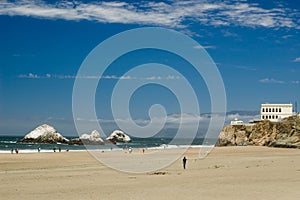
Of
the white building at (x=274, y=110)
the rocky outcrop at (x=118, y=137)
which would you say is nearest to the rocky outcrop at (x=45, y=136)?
the rocky outcrop at (x=118, y=137)

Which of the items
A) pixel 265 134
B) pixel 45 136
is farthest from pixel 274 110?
pixel 45 136

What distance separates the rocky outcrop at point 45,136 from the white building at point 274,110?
58778 mm

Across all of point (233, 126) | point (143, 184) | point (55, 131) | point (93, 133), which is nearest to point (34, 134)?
point (55, 131)

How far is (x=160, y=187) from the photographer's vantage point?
Answer: 21.3 meters

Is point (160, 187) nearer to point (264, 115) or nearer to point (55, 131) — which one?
point (264, 115)

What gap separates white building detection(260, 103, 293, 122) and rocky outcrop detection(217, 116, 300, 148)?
17.0m

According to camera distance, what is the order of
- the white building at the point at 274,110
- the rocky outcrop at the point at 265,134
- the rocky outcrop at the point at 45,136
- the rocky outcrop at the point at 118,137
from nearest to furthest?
the rocky outcrop at the point at 265,134
the white building at the point at 274,110
the rocky outcrop at the point at 45,136
the rocky outcrop at the point at 118,137

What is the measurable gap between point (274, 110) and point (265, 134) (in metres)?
24.8

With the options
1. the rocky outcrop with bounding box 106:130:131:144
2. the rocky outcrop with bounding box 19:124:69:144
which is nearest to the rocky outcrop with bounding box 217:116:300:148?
the rocky outcrop with bounding box 19:124:69:144

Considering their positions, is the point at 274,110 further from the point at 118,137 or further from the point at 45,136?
the point at 118,137

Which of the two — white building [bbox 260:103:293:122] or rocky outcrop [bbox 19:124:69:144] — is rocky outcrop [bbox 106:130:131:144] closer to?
rocky outcrop [bbox 19:124:69:144]

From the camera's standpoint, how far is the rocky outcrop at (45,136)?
137250 mm

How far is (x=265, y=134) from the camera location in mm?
91250

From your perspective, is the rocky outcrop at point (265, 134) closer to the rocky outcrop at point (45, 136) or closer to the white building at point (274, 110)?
the white building at point (274, 110)
